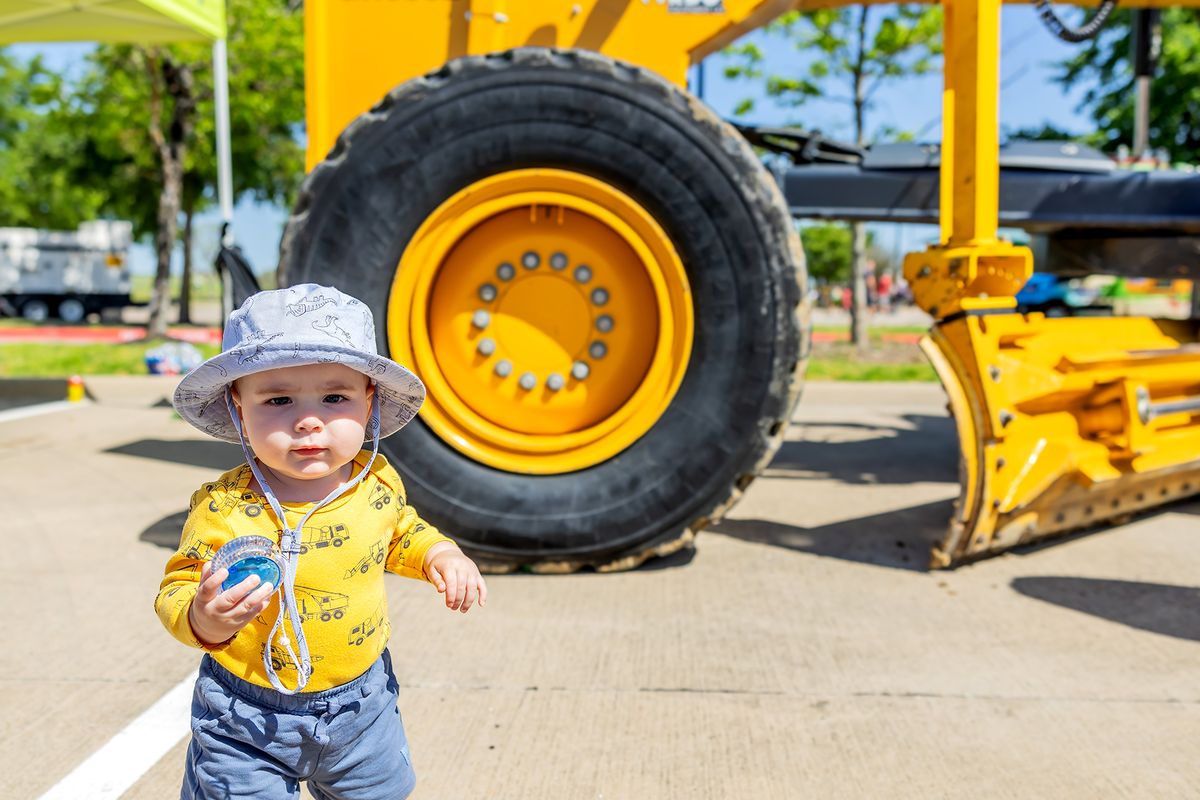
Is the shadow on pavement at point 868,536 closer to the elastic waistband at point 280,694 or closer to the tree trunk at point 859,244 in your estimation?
the elastic waistband at point 280,694

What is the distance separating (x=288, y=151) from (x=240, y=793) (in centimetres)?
2407

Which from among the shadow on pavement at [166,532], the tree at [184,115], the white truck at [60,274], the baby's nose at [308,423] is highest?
the tree at [184,115]

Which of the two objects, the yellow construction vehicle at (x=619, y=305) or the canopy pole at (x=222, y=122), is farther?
the canopy pole at (x=222, y=122)

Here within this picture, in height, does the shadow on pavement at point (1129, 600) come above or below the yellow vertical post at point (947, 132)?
below

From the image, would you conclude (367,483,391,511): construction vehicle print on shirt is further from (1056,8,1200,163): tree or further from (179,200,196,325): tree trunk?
(179,200,196,325): tree trunk

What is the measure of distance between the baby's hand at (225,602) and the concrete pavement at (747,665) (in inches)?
30.3

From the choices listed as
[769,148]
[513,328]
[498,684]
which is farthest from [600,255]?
[769,148]

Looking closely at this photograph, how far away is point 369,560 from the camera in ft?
4.92

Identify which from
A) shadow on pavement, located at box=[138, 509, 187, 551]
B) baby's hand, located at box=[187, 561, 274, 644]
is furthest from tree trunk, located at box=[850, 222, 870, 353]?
baby's hand, located at box=[187, 561, 274, 644]

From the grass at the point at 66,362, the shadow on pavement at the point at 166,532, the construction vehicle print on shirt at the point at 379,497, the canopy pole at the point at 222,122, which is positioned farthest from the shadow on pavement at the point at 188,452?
the grass at the point at 66,362

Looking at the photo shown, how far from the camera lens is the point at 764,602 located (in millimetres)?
2902

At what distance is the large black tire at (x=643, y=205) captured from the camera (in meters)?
2.94

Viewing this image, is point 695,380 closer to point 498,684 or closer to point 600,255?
point 600,255

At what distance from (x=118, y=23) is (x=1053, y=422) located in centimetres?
704
